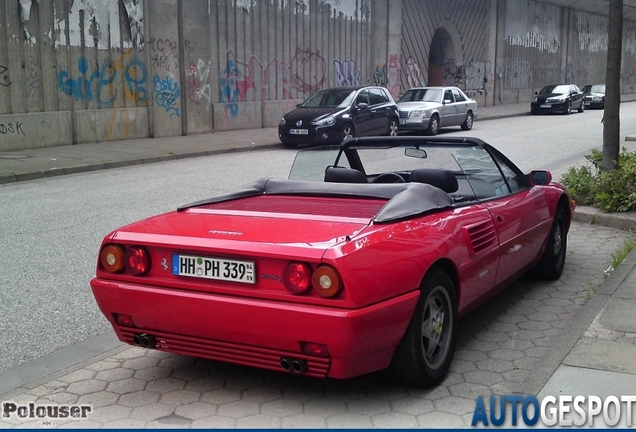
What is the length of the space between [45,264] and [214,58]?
56.4 ft

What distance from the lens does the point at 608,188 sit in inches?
363

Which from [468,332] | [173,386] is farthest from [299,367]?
[468,332]

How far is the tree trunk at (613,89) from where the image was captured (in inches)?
394

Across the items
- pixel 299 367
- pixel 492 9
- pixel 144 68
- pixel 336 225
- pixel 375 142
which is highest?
pixel 492 9

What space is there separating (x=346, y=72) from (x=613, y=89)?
20054mm

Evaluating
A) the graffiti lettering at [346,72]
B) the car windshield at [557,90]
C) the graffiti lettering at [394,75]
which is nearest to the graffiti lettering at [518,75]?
the car windshield at [557,90]

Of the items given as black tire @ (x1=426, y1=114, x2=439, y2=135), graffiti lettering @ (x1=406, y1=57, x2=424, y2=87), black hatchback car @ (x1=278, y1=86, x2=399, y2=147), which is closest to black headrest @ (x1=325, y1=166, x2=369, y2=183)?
black hatchback car @ (x1=278, y1=86, x2=399, y2=147)

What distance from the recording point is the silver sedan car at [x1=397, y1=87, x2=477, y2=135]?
23859 millimetres

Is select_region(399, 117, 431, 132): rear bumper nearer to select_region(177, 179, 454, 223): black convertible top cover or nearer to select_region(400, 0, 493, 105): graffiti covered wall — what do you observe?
select_region(400, 0, 493, 105): graffiti covered wall

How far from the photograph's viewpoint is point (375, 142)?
5.77 metres

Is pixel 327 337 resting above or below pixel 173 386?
above

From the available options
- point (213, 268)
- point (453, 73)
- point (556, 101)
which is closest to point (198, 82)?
point (453, 73)

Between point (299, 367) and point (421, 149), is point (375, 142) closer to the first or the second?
point (421, 149)

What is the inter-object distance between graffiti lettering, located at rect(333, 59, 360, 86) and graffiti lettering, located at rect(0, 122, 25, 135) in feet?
45.8
